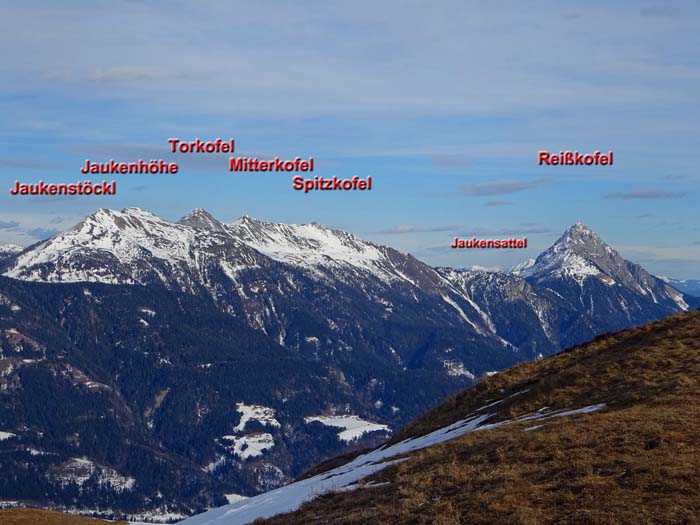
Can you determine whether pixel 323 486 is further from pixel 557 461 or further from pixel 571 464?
pixel 571 464

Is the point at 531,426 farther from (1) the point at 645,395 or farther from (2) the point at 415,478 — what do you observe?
(2) the point at 415,478

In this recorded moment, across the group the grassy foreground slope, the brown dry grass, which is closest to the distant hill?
the grassy foreground slope

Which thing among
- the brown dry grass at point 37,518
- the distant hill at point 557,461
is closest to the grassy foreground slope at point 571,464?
the distant hill at point 557,461

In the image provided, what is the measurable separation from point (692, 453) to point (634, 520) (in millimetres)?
7832

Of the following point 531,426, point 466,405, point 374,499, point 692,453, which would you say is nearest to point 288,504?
point 374,499

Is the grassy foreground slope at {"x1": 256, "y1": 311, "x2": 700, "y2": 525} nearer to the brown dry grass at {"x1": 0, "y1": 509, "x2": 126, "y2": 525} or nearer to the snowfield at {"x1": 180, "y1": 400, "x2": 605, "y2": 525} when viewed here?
the snowfield at {"x1": 180, "y1": 400, "x2": 605, "y2": 525}

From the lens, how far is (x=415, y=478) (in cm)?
3772

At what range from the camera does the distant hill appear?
2936cm

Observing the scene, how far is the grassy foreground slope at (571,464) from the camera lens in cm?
2894

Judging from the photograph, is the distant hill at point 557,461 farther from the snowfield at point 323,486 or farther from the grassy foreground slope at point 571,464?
the snowfield at point 323,486

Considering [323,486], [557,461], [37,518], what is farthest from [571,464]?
[37,518]

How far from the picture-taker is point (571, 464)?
34.0m

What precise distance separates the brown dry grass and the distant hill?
7.42 meters

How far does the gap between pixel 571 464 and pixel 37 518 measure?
33.6m
